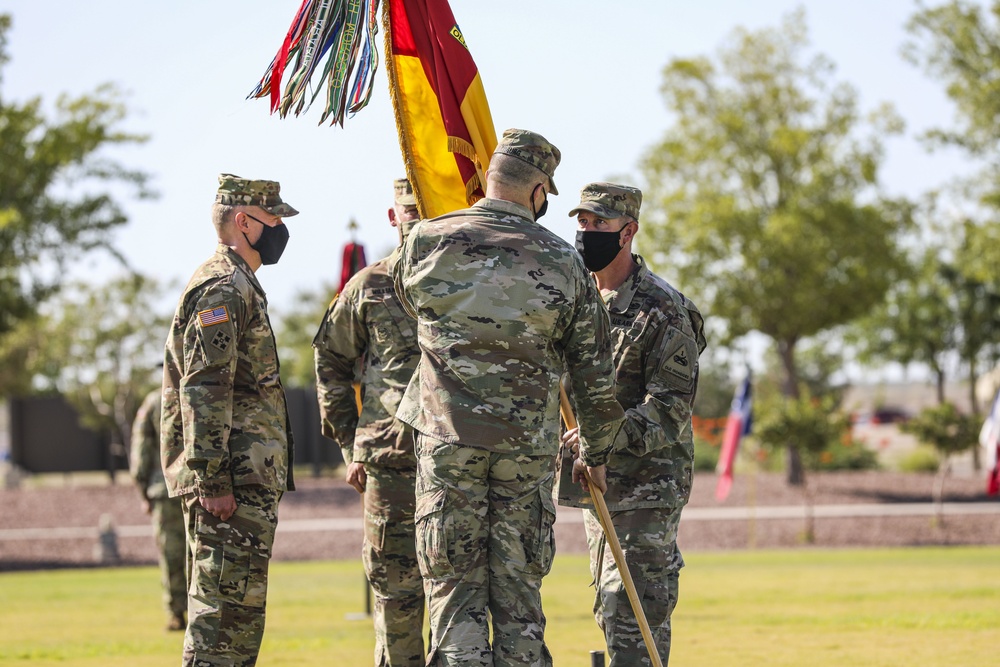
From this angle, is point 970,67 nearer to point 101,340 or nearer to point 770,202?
point 770,202

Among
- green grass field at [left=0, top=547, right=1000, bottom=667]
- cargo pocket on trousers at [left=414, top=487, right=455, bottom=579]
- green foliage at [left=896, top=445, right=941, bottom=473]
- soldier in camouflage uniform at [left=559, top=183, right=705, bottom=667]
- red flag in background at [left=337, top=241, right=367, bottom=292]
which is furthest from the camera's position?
green foliage at [left=896, top=445, right=941, bottom=473]

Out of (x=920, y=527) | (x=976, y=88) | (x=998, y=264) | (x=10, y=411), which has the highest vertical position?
(x=976, y=88)

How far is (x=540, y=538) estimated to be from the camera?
5.30m

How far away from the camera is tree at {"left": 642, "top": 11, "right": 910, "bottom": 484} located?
3095 cm

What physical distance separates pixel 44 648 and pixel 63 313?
31.8m

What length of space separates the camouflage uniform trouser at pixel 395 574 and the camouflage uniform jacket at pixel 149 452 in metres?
4.97

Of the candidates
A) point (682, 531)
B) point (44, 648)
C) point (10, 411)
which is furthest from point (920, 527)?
point (10, 411)

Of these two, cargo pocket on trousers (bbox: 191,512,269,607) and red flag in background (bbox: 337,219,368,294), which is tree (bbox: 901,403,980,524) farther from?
cargo pocket on trousers (bbox: 191,512,269,607)

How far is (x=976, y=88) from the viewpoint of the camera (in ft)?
92.5

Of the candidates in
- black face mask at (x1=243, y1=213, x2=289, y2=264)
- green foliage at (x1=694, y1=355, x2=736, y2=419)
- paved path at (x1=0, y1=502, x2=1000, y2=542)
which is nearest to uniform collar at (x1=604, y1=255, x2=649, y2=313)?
black face mask at (x1=243, y1=213, x2=289, y2=264)

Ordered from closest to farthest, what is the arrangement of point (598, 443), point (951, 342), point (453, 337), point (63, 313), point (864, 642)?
point (453, 337) → point (598, 443) → point (864, 642) → point (63, 313) → point (951, 342)

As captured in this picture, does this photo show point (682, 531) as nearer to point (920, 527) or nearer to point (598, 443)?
point (920, 527)

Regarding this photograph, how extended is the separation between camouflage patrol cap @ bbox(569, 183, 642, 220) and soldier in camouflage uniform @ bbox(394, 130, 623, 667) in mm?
1090

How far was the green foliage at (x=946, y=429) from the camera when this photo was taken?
27203mm
